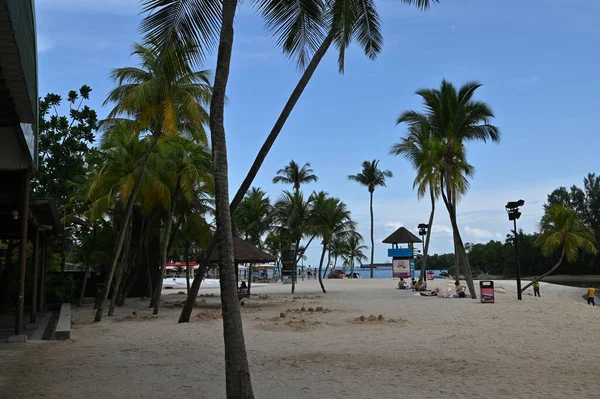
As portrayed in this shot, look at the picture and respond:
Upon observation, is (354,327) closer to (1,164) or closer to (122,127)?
(1,164)

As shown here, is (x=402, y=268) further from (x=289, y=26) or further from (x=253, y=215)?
(x=289, y=26)

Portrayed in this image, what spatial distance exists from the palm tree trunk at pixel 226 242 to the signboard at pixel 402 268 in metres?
38.8

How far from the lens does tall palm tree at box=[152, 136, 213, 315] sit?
18266 mm

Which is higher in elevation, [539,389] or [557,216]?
[557,216]

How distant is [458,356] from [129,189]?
11.6 m

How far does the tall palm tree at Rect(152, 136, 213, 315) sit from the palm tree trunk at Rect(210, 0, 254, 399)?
475 inches

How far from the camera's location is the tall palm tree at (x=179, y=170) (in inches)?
719

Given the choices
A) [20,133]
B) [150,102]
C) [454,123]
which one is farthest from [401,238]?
[20,133]

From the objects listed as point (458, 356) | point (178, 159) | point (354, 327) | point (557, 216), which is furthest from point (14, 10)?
point (557, 216)

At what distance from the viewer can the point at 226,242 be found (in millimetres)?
5785

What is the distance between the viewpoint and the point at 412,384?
723 centimetres

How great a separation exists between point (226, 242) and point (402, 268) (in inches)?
1542

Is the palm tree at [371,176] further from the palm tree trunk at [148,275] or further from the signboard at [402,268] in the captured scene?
the palm tree trunk at [148,275]

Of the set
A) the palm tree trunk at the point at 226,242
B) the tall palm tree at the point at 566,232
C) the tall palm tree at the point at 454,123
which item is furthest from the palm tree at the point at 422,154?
the palm tree trunk at the point at 226,242
